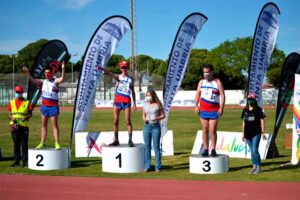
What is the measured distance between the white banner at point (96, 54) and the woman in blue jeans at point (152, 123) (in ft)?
8.40

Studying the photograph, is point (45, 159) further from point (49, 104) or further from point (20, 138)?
point (49, 104)

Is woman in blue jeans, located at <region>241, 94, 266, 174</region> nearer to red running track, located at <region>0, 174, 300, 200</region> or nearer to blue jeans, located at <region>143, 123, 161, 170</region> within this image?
red running track, located at <region>0, 174, 300, 200</region>

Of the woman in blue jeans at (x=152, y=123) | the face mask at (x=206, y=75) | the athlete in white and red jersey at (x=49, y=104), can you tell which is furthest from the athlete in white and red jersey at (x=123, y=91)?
the face mask at (x=206, y=75)

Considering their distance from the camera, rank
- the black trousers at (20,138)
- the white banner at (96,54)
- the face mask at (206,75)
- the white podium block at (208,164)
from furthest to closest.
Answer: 1. the white banner at (96,54)
2. the black trousers at (20,138)
3. the face mask at (206,75)
4. the white podium block at (208,164)

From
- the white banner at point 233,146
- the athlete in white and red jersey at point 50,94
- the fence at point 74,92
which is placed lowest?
the white banner at point 233,146

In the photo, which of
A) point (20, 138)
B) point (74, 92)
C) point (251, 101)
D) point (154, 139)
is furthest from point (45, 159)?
point (74, 92)

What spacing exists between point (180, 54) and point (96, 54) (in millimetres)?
2211

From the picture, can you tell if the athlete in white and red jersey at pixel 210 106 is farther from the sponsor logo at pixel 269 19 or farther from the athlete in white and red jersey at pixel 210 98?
the sponsor logo at pixel 269 19

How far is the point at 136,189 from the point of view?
8164mm

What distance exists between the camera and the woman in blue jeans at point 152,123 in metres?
10.2

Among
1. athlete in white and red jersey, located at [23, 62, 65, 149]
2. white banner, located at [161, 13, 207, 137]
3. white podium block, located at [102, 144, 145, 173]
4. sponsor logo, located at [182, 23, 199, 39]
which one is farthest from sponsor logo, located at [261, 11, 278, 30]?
athlete in white and red jersey, located at [23, 62, 65, 149]

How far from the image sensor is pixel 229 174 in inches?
386

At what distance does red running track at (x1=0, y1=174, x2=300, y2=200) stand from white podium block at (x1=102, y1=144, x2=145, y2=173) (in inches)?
34.7

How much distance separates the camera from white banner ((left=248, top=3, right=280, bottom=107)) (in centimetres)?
1223
